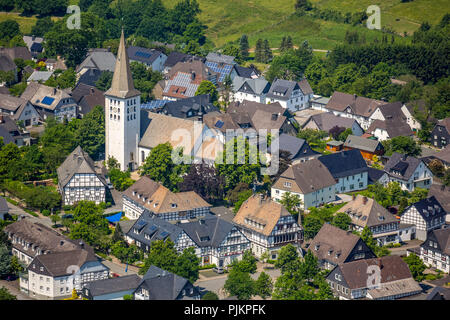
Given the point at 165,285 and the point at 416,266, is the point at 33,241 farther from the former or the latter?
the point at 416,266

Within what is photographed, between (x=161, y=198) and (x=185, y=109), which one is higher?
(x=185, y=109)

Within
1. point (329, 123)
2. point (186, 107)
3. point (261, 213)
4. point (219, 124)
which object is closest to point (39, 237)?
point (261, 213)

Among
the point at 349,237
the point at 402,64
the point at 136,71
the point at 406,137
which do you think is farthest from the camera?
the point at 402,64

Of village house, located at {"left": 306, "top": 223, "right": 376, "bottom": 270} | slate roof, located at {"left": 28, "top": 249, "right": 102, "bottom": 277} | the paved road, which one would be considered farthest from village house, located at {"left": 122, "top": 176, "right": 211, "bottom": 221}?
the paved road

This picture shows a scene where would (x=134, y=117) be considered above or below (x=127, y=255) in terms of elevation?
above

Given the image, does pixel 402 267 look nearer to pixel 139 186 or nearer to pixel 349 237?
pixel 349 237

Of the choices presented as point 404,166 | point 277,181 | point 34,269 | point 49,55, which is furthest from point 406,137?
point 49,55
